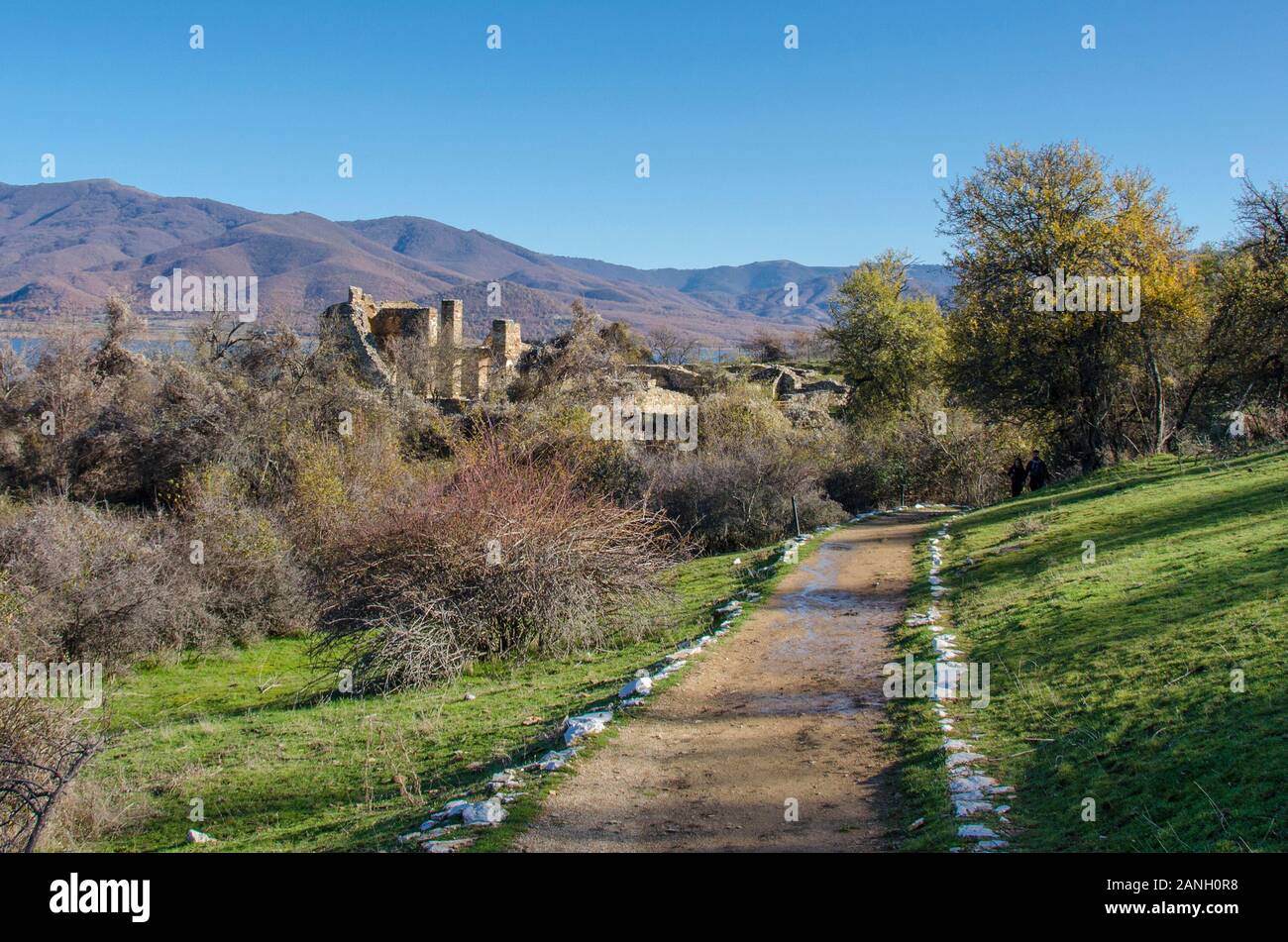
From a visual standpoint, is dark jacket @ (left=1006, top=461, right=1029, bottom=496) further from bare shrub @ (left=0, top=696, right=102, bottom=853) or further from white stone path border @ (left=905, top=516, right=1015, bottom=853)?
bare shrub @ (left=0, top=696, right=102, bottom=853)

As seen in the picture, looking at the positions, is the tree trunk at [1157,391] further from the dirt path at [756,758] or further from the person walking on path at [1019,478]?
the dirt path at [756,758]

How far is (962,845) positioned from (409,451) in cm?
2845

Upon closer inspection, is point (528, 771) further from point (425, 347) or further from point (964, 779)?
point (425, 347)

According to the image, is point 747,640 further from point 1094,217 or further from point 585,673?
point 1094,217

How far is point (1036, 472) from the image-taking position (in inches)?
1072

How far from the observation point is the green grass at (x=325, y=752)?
8.23m

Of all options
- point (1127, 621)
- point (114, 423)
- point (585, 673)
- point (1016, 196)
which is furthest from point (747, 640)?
point (114, 423)

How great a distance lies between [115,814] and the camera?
30.3 feet

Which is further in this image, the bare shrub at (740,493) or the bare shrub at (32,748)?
the bare shrub at (740,493)

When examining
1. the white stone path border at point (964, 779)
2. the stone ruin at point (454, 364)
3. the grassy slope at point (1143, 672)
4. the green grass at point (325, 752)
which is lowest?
the green grass at point (325, 752)

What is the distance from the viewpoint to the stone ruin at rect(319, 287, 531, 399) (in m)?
39.6

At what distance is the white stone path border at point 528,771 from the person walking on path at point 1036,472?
16689 millimetres

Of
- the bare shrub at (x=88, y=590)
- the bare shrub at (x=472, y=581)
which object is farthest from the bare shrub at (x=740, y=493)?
the bare shrub at (x=88, y=590)

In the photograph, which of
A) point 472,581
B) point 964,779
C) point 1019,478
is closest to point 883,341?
point 1019,478
